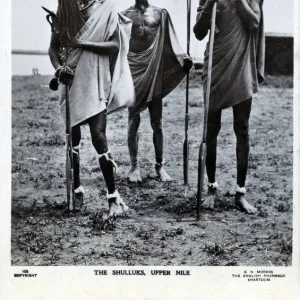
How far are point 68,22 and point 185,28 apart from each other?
104 centimetres

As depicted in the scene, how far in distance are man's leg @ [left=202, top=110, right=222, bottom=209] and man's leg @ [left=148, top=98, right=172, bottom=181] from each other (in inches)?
15.5

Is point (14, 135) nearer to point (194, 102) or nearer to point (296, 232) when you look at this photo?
point (194, 102)

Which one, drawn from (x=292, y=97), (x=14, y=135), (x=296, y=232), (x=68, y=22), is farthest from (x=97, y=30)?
(x=296, y=232)

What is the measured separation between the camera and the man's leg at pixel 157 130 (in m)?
5.65

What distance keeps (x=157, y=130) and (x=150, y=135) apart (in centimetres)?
8

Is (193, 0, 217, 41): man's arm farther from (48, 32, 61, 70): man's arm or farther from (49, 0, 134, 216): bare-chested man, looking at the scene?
(48, 32, 61, 70): man's arm

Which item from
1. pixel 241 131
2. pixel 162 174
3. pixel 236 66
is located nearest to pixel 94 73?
pixel 162 174

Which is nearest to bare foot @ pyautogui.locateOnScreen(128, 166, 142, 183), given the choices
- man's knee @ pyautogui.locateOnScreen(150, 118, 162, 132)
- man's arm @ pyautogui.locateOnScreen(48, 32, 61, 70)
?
man's knee @ pyautogui.locateOnScreen(150, 118, 162, 132)

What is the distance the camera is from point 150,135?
5719 millimetres

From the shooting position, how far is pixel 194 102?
229 inches

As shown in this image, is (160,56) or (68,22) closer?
(68,22)

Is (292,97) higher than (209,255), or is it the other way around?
(292,97)

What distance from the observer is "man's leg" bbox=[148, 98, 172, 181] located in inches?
222
